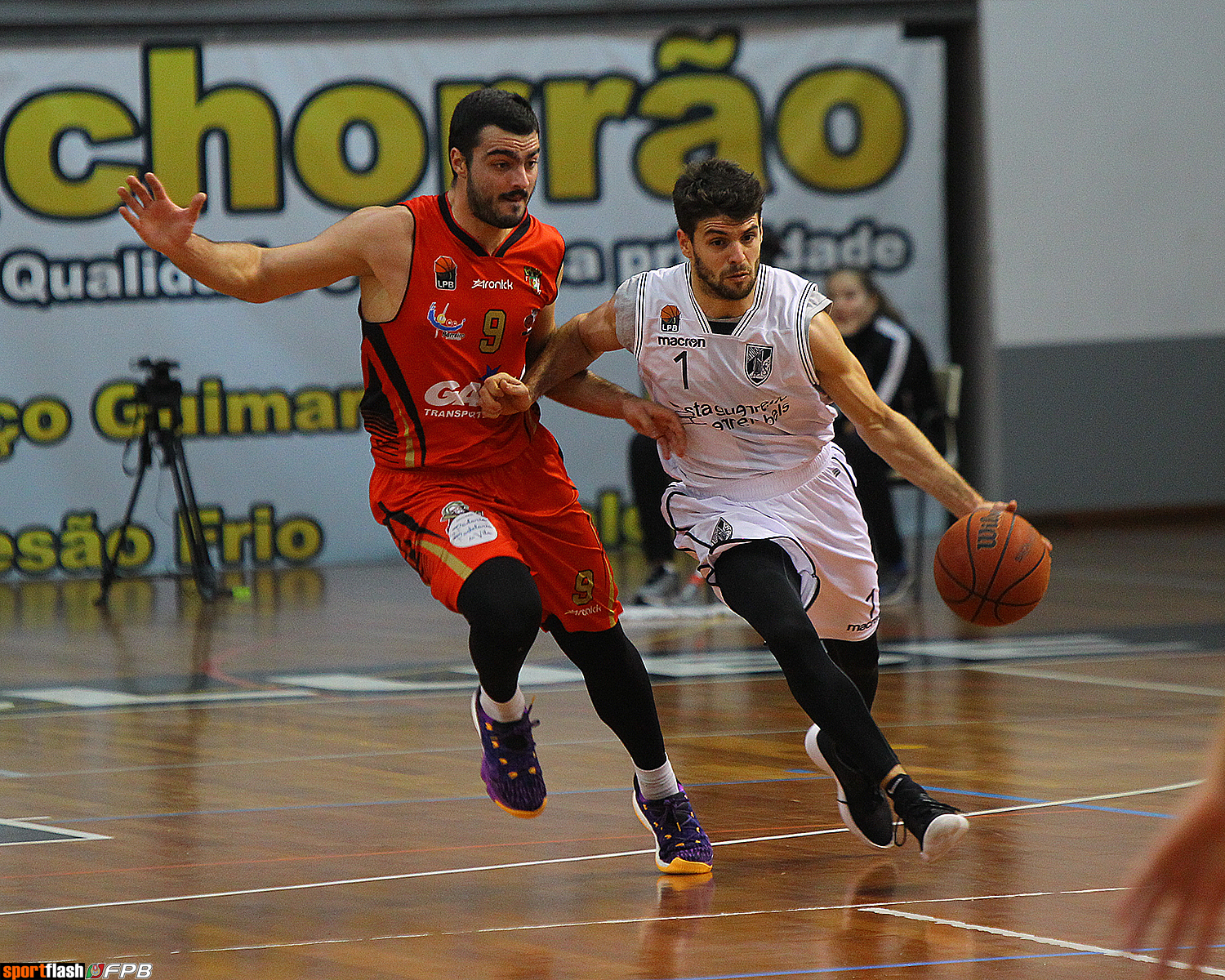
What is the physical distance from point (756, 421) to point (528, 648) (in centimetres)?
82

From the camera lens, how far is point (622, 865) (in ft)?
14.8

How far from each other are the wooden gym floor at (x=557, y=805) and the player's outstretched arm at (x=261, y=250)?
1437 millimetres

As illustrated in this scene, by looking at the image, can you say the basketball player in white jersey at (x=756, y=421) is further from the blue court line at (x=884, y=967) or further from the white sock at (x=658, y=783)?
the blue court line at (x=884, y=967)

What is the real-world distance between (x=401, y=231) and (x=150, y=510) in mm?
7744

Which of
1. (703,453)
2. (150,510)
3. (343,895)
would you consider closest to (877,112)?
(150,510)

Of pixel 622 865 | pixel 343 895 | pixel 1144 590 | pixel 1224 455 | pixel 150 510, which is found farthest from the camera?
pixel 1224 455

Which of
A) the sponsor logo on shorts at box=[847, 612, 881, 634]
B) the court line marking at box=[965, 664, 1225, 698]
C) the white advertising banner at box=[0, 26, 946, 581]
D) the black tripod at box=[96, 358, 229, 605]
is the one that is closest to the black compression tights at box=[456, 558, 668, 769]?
the sponsor logo on shorts at box=[847, 612, 881, 634]

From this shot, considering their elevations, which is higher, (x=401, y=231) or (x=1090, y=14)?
(x=1090, y=14)

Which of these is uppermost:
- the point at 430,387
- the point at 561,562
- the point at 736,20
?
the point at 736,20

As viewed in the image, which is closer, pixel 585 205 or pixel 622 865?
pixel 622 865

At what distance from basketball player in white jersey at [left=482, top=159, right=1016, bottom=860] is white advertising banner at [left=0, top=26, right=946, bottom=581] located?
708 cm

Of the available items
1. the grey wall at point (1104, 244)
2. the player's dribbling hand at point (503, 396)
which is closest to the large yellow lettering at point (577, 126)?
the grey wall at point (1104, 244)

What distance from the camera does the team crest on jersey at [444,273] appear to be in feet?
15.1

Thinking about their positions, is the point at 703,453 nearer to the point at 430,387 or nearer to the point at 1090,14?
the point at 430,387
